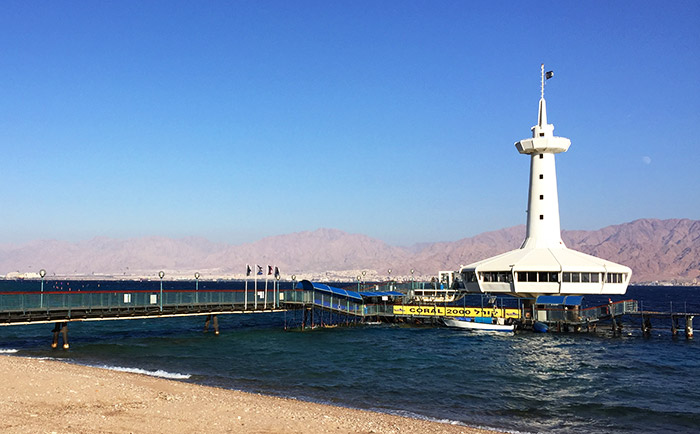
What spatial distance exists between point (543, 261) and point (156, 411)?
176 feet

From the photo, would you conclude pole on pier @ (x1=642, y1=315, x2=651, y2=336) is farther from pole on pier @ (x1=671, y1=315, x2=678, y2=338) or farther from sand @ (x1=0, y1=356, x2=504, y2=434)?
sand @ (x1=0, y1=356, x2=504, y2=434)

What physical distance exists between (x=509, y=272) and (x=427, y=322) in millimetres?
11883

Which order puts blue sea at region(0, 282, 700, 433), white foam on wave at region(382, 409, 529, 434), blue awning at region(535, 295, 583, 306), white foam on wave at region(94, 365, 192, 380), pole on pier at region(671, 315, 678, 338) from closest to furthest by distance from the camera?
white foam on wave at region(382, 409, 529, 434) < blue sea at region(0, 282, 700, 433) < white foam on wave at region(94, 365, 192, 380) < blue awning at region(535, 295, 583, 306) < pole on pier at region(671, 315, 678, 338)

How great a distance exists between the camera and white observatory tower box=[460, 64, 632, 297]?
6644 centimetres

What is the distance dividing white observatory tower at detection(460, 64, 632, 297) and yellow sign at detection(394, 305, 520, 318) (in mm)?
2911

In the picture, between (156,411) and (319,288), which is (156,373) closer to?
(156,411)

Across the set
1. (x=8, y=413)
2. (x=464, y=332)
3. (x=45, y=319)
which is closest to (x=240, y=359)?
(x=45, y=319)

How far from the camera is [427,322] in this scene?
241 feet

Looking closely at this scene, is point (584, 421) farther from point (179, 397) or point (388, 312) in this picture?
point (388, 312)

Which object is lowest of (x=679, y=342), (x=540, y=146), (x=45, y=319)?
(x=679, y=342)

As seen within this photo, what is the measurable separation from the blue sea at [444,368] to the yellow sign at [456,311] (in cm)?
399

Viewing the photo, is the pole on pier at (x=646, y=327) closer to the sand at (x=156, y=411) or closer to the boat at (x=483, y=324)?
the boat at (x=483, y=324)

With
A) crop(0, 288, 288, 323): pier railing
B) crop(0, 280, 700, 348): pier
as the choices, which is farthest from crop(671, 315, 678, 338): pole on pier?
crop(0, 288, 288, 323): pier railing

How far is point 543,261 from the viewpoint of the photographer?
67.6m
